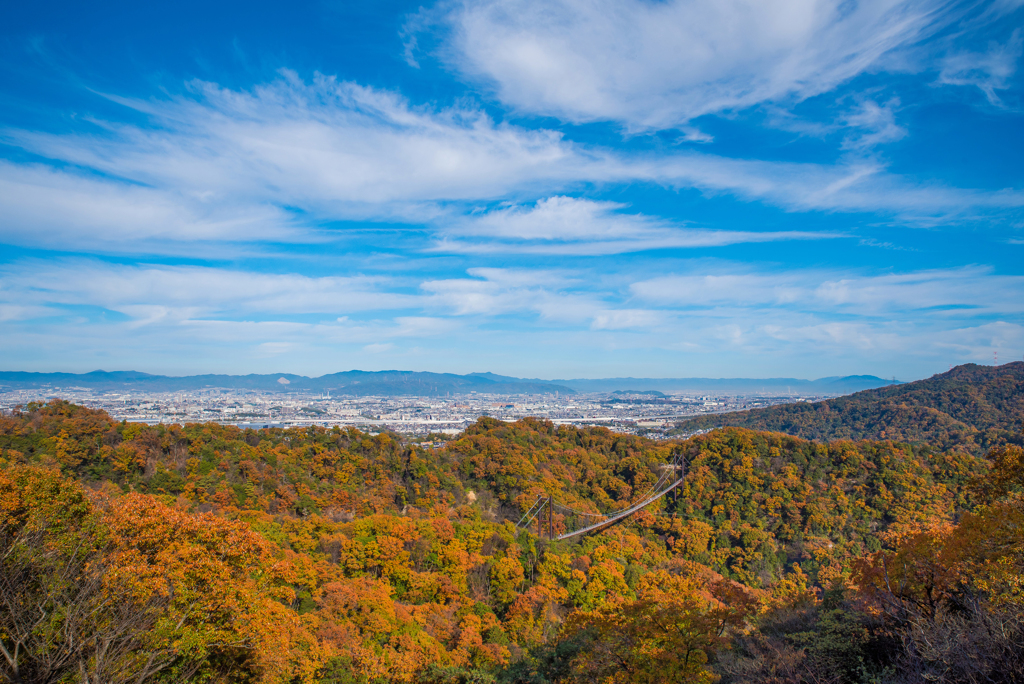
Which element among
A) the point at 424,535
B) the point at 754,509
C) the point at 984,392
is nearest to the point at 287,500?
the point at 424,535

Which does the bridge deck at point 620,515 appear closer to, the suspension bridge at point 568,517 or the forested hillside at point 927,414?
the suspension bridge at point 568,517

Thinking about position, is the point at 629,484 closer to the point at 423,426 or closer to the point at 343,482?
the point at 343,482

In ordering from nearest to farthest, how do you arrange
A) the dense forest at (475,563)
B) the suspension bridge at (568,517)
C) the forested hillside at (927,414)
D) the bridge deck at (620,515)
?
the dense forest at (475,563)
the bridge deck at (620,515)
the suspension bridge at (568,517)
the forested hillside at (927,414)

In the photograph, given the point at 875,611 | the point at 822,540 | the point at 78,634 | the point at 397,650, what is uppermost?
the point at 78,634

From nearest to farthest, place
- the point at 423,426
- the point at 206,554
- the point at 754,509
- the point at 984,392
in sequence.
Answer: the point at 206,554
the point at 754,509
the point at 984,392
the point at 423,426

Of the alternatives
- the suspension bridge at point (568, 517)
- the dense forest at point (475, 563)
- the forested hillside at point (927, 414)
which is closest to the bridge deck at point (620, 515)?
the suspension bridge at point (568, 517)

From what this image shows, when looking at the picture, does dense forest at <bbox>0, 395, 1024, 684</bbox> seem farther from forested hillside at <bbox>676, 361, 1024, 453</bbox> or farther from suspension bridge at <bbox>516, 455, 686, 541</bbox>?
forested hillside at <bbox>676, 361, 1024, 453</bbox>

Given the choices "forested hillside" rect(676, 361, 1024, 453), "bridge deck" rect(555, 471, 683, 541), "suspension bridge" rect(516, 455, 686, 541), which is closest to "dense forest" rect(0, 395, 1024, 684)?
"bridge deck" rect(555, 471, 683, 541)
